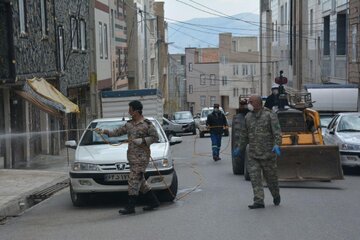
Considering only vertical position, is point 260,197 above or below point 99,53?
below

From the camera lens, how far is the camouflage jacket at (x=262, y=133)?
407 inches

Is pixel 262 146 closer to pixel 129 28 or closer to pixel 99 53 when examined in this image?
pixel 99 53

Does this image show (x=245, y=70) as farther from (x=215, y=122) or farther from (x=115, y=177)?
(x=115, y=177)

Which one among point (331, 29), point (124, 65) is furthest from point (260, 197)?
point (124, 65)

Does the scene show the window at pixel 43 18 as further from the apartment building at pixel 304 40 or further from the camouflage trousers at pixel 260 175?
the apartment building at pixel 304 40

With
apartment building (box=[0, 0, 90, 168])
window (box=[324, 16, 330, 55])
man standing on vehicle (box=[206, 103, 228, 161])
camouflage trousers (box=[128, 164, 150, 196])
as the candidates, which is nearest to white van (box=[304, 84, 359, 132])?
man standing on vehicle (box=[206, 103, 228, 161])

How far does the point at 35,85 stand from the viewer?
760 inches

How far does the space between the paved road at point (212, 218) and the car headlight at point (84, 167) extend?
0.71 meters

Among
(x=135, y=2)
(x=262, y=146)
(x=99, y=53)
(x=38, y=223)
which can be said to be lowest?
(x=38, y=223)

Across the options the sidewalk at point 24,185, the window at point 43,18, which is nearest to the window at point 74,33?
the window at point 43,18

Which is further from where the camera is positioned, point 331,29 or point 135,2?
point 135,2

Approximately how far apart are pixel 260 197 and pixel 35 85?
10730 millimetres

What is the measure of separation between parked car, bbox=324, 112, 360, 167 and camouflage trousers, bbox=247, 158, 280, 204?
5886 millimetres

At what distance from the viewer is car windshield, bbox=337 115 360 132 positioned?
1686 cm
